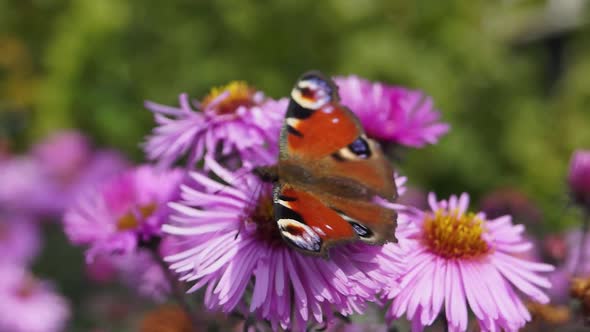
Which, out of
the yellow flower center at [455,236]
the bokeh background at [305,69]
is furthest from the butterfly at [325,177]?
the bokeh background at [305,69]

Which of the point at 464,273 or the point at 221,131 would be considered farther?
the point at 221,131

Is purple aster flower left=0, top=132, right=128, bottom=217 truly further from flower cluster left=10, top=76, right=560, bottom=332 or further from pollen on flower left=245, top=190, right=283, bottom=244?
pollen on flower left=245, top=190, right=283, bottom=244

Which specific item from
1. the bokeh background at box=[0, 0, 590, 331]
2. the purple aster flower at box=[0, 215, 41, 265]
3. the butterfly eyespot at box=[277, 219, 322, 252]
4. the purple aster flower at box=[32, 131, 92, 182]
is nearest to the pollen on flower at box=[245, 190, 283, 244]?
the butterfly eyespot at box=[277, 219, 322, 252]

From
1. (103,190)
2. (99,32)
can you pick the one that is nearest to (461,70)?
(99,32)

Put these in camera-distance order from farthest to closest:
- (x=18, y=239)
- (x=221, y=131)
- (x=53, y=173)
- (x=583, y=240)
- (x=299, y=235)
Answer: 1. (x=53, y=173)
2. (x=18, y=239)
3. (x=583, y=240)
4. (x=221, y=131)
5. (x=299, y=235)

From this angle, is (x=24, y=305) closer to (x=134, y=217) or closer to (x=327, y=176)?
(x=134, y=217)

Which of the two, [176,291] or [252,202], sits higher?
[252,202]

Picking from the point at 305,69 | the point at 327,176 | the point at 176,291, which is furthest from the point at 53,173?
the point at 327,176
